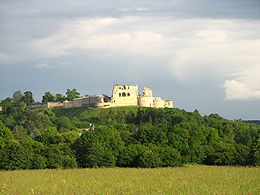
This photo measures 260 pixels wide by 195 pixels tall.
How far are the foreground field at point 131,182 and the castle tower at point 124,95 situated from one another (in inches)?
4095

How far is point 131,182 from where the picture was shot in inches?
1540

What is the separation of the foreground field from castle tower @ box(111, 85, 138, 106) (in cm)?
10401

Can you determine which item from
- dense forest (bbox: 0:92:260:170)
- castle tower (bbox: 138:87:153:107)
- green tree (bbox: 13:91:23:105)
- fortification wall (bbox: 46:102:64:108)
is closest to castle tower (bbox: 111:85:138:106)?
castle tower (bbox: 138:87:153:107)

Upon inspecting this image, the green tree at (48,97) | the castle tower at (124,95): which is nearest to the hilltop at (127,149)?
the castle tower at (124,95)

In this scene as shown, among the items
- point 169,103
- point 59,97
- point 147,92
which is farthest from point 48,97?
point 169,103

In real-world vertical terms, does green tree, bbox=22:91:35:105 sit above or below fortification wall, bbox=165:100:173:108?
above

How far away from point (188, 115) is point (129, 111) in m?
19.6

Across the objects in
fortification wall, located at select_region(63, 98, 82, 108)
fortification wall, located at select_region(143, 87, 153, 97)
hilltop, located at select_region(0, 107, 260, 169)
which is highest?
fortification wall, located at select_region(143, 87, 153, 97)

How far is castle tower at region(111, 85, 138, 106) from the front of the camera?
15325 centimetres

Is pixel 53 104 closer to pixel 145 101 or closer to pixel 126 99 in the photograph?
pixel 126 99

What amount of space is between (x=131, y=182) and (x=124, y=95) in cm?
11597

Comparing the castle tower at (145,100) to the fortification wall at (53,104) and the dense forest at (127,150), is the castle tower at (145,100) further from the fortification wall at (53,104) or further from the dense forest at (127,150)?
the dense forest at (127,150)

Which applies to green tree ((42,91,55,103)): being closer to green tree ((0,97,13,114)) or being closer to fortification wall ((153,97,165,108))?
green tree ((0,97,13,114))

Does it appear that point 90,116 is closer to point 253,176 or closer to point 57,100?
point 57,100
